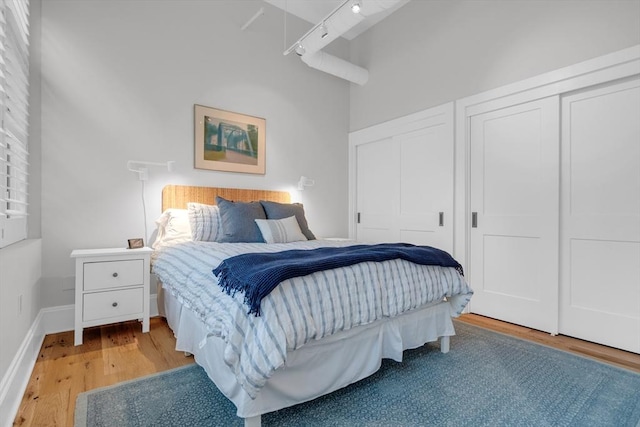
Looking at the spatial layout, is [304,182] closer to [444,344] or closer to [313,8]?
[313,8]

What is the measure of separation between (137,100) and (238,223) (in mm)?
1500

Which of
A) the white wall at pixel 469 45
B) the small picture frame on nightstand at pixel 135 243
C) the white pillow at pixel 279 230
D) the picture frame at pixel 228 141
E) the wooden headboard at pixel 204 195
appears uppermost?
the white wall at pixel 469 45

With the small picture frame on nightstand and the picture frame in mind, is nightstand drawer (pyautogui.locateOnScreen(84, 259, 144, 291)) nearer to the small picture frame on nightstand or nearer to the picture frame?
the small picture frame on nightstand

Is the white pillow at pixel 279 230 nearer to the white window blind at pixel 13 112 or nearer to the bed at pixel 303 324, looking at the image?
the bed at pixel 303 324

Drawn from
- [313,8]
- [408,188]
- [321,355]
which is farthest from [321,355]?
[313,8]

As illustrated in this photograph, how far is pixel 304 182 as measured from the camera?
4023 mm

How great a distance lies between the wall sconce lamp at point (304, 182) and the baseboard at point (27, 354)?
77.4 inches

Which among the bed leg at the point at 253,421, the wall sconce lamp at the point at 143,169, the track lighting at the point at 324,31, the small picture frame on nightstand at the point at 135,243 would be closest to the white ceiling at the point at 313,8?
the track lighting at the point at 324,31

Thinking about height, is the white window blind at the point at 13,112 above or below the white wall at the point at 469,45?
below

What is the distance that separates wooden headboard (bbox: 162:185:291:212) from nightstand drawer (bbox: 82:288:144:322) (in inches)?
34.7

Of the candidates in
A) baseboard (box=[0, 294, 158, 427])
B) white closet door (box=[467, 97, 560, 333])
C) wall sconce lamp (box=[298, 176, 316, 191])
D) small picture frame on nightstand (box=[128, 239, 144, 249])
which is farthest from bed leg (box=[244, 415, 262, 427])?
wall sconce lamp (box=[298, 176, 316, 191])

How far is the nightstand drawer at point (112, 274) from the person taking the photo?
2424mm

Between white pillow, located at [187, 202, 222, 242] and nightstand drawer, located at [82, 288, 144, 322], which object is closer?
nightstand drawer, located at [82, 288, 144, 322]

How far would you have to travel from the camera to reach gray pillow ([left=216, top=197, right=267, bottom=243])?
9.27 ft
